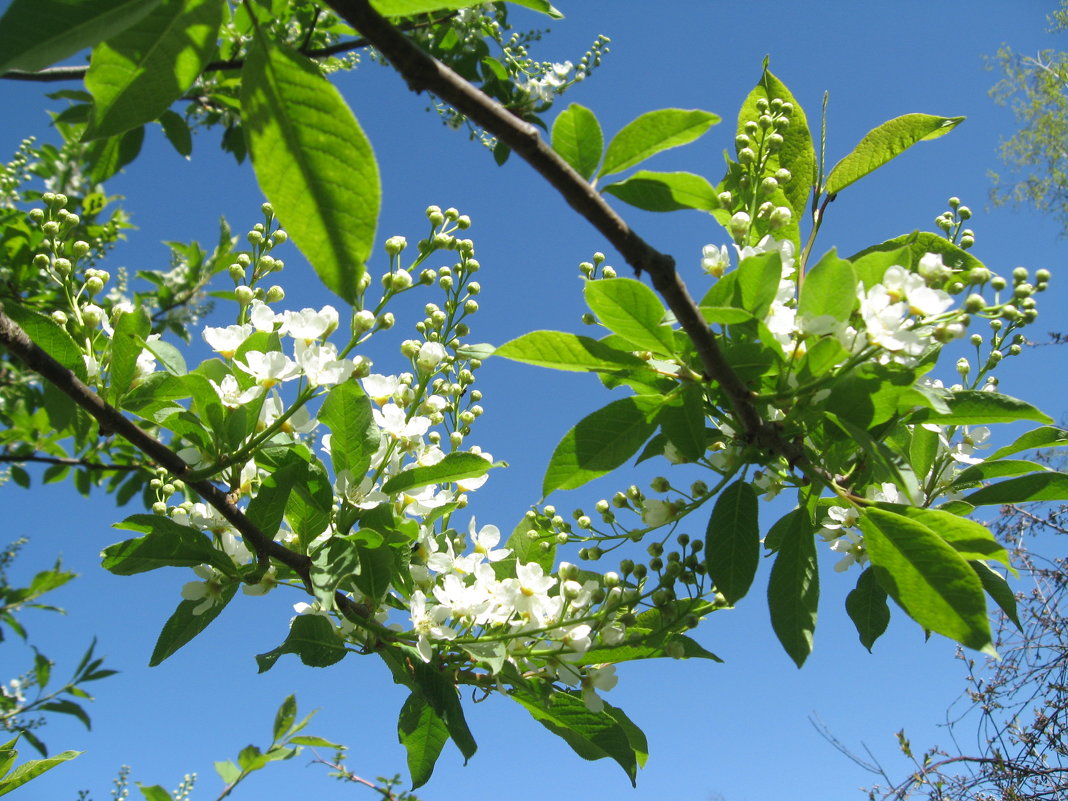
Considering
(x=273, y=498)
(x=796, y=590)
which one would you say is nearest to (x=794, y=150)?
(x=796, y=590)

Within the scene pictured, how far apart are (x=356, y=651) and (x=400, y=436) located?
43 centimetres

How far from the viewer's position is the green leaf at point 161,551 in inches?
53.5

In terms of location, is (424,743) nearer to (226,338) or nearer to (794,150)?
(226,338)

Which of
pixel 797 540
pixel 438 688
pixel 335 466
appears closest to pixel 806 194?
pixel 797 540

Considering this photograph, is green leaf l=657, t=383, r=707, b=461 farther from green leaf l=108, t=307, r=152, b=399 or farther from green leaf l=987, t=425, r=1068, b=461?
green leaf l=108, t=307, r=152, b=399

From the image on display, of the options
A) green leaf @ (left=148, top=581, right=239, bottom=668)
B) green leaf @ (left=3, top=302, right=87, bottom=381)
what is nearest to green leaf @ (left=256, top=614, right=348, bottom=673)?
green leaf @ (left=148, top=581, right=239, bottom=668)

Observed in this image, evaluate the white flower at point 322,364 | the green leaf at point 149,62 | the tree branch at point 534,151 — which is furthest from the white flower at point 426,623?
the green leaf at point 149,62

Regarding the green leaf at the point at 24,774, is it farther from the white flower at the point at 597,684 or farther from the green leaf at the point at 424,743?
the white flower at the point at 597,684

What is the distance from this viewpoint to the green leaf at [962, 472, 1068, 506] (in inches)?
60.3

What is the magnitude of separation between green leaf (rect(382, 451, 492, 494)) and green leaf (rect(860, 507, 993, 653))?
28.3 inches

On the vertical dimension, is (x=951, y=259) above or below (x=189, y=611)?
above

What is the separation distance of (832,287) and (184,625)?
131 centimetres

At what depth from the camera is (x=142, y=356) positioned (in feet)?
4.88

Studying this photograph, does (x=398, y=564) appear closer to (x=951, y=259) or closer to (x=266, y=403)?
(x=266, y=403)
